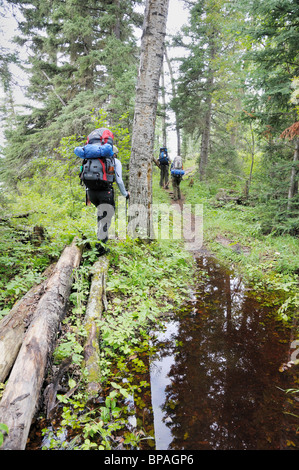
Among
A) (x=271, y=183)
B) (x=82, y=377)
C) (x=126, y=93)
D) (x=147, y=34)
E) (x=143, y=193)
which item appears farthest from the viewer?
(x=126, y=93)

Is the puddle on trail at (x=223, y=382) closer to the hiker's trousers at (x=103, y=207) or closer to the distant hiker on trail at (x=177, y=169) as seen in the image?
the hiker's trousers at (x=103, y=207)

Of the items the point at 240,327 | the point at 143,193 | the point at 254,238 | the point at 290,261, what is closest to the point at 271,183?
the point at 254,238

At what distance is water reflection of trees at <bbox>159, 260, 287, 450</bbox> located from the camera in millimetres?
2340

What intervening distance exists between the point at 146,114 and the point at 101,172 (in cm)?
232

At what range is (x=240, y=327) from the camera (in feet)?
13.2

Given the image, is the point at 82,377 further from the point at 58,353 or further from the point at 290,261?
the point at 290,261

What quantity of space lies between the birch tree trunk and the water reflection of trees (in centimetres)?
286

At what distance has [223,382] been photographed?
2932mm

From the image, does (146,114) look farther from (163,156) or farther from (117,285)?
(163,156)

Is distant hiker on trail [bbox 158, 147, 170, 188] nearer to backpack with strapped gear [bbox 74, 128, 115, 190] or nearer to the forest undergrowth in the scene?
the forest undergrowth

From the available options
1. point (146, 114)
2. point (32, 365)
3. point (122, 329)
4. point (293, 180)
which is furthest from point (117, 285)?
point (293, 180)

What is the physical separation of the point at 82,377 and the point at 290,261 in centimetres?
551
